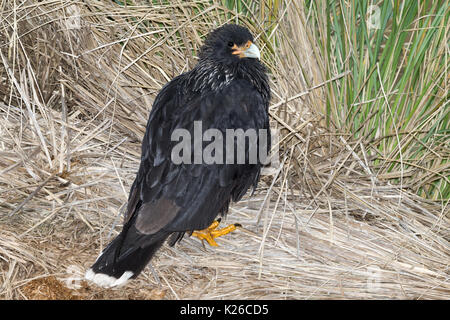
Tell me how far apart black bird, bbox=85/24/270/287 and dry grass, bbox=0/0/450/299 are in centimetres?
15

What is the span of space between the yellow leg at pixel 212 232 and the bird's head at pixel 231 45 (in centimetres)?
90

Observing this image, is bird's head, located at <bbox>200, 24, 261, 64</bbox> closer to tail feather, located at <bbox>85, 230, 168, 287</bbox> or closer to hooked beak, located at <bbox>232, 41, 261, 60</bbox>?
hooked beak, located at <bbox>232, 41, 261, 60</bbox>

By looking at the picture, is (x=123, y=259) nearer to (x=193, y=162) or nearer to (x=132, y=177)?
(x=193, y=162)

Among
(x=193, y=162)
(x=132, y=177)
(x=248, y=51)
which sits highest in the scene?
(x=248, y=51)

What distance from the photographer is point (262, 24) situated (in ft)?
12.3

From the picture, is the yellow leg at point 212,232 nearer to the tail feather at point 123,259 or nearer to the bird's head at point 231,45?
the tail feather at point 123,259

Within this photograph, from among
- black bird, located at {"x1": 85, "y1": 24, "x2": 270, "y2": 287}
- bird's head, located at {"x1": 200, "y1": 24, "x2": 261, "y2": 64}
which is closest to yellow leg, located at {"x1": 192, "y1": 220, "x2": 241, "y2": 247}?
black bird, located at {"x1": 85, "y1": 24, "x2": 270, "y2": 287}

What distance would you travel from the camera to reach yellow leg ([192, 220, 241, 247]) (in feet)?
10.7

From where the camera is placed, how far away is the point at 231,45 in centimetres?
342

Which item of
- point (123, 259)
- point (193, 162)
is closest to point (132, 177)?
point (193, 162)

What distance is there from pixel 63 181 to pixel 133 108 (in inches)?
26.3

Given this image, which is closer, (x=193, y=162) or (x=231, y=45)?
(x=193, y=162)

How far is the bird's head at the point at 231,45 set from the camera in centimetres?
337

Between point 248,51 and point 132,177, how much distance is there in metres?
0.96
